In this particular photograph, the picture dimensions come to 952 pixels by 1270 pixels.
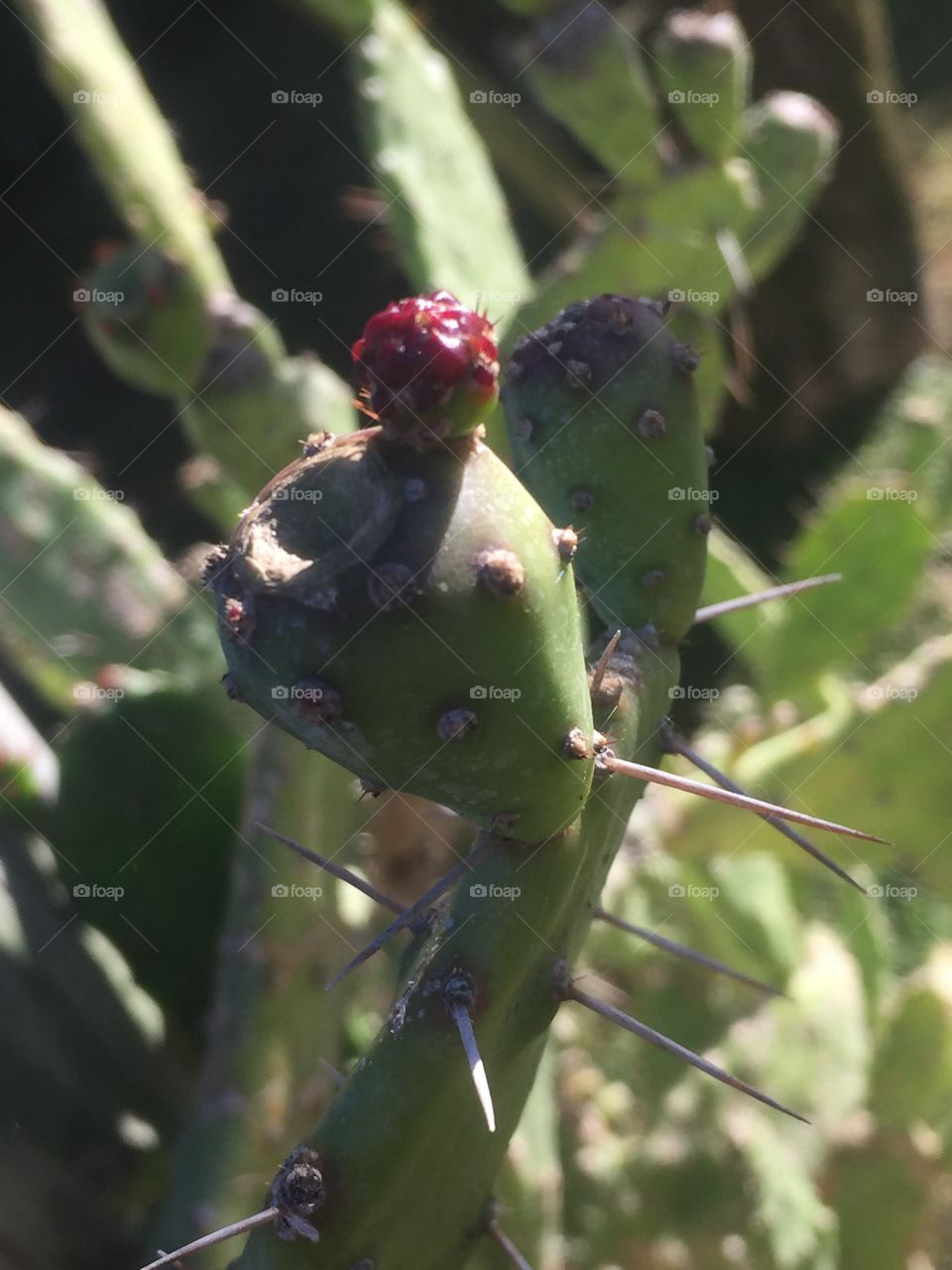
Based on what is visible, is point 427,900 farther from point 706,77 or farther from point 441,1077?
point 706,77

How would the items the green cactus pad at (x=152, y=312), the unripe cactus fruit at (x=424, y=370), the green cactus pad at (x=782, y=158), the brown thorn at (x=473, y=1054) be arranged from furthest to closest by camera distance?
the green cactus pad at (x=782, y=158)
the green cactus pad at (x=152, y=312)
the brown thorn at (x=473, y=1054)
the unripe cactus fruit at (x=424, y=370)

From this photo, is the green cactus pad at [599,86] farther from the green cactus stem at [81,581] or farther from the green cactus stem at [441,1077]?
the green cactus stem at [441,1077]

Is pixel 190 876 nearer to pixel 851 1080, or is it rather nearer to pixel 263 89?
pixel 851 1080

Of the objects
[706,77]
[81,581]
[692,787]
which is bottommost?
[81,581]

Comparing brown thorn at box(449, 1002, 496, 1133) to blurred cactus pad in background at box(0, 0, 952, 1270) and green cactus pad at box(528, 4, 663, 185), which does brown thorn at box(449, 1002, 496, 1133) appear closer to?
blurred cactus pad in background at box(0, 0, 952, 1270)

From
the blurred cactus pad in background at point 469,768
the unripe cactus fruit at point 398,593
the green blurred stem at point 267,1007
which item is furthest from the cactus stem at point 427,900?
the green blurred stem at point 267,1007

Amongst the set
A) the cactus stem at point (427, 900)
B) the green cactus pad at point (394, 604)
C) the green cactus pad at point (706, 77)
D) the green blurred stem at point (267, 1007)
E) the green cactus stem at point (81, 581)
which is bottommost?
the green blurred stem at point (267, 1007)

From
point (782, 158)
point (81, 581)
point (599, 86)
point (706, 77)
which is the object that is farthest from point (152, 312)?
A: point (782, 158)
